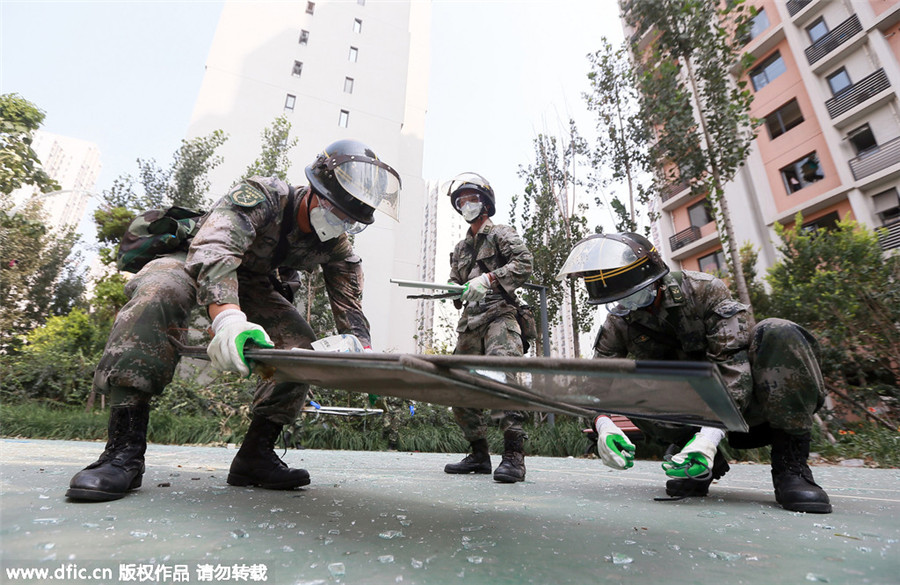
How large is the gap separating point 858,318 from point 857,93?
474 inches

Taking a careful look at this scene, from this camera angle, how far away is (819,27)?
1539cm

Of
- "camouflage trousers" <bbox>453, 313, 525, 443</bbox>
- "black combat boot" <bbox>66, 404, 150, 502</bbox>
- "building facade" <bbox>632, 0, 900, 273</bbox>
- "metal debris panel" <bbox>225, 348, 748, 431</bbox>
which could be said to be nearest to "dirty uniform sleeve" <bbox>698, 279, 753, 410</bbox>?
"metal debris panel" <bbox>225, 348, 748, 431</bbox>

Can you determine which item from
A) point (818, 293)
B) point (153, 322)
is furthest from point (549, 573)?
point (818, 293)

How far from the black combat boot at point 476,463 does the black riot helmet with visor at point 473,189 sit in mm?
1837

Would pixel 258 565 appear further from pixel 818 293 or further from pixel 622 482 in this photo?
pixel 818 293

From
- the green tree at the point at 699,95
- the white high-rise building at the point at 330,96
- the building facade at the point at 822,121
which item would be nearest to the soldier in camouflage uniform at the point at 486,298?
the green tree at the point at 699,95

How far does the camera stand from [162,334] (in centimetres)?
174

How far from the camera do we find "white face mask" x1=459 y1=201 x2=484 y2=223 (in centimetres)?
361

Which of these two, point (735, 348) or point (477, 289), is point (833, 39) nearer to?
point (477, 289)

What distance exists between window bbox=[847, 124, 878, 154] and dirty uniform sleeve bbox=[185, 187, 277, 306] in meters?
18.7

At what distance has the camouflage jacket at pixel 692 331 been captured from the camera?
196 cm

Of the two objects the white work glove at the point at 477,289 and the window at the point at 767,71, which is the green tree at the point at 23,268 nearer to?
the white work glove at the point at 477,289

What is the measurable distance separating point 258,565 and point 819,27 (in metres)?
21.9

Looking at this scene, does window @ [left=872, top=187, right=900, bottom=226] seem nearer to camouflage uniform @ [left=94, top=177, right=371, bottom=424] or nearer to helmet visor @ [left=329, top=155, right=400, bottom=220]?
helmet visor @ [left=329, top=155, right=400, bottom=220]
